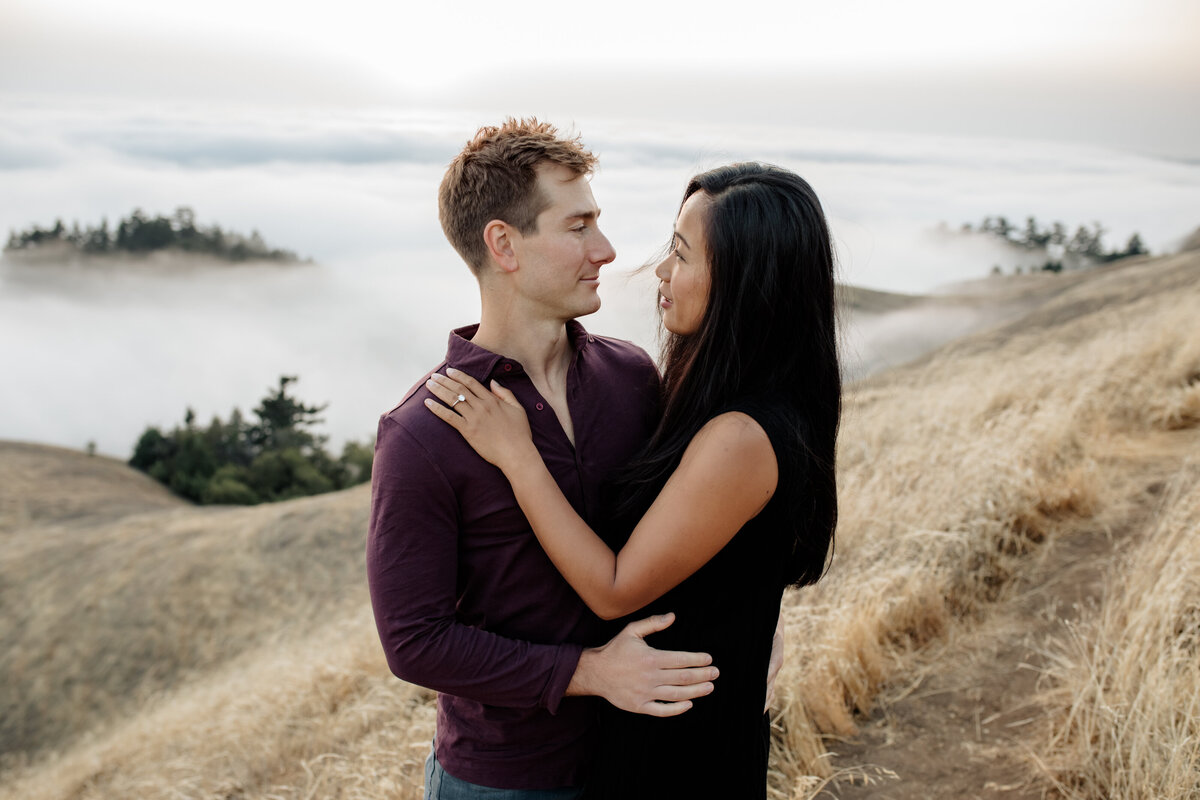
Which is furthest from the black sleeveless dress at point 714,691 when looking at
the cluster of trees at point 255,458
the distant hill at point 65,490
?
the cluster of trees at point 255,458

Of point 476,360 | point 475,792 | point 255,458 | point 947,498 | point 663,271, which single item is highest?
point 663,271

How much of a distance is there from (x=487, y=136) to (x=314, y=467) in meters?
45.1

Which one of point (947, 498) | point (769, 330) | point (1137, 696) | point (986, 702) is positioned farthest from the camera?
point (947, 498)

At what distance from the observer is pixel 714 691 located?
7.07 ft

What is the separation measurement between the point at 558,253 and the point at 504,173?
27cm

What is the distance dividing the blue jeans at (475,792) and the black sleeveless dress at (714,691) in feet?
0.38

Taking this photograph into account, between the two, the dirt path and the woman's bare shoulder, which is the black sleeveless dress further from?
the dirt path

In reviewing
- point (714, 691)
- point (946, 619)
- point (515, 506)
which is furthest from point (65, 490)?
point (714, 691)

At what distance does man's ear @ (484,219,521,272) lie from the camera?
8.15 ft

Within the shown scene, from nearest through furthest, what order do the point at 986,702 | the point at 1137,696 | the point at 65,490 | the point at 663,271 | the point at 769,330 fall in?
the point at 769,330 < the point at 663,271 < the point at 1137,696 < the point at 986,702 < the point at 65,490

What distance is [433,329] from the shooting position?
198875 mm

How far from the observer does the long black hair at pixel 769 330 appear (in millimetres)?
2098

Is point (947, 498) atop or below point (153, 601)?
atop

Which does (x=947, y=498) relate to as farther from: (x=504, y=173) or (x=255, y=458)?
(x=255, y=458)
